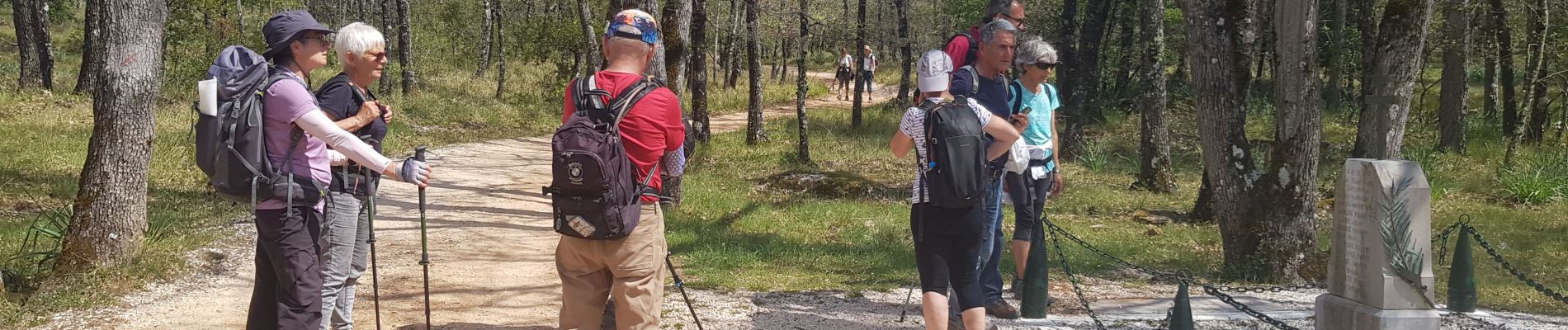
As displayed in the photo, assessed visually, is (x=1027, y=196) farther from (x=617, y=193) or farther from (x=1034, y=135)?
(x=617, y=193)

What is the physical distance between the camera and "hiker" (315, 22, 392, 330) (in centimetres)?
410

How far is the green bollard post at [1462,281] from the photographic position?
6441mm

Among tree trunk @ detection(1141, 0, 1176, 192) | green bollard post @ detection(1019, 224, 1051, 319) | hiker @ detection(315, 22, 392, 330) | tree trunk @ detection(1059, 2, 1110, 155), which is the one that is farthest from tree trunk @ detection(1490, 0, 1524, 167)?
hiker @ detection(315, 22, 392, 330)

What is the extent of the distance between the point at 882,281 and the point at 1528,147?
1380 cm

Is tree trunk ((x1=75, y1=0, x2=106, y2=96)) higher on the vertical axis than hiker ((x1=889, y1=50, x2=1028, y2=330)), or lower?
higher

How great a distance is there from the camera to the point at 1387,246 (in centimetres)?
457

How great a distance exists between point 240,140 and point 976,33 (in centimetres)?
331

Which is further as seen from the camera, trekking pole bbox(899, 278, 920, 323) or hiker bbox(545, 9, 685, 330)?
trekking pole bbox(899, 278, 920, 323)

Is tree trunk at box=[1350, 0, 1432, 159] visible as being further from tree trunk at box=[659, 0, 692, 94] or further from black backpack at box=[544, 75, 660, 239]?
black backpack at box=[544, 75, 660, 239]

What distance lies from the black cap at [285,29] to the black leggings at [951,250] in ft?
7.50

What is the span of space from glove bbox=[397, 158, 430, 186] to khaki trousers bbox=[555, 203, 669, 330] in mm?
510

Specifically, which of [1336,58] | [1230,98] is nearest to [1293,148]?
[1230,98]

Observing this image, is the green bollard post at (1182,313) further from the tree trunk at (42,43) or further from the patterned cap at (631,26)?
the tree trunk at (42,43)

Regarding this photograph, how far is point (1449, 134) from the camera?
17078mm
